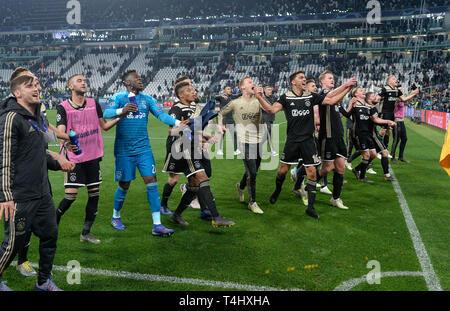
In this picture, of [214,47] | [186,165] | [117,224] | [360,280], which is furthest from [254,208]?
[214,47]

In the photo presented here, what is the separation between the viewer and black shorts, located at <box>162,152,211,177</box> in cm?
571

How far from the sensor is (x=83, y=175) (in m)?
5.12

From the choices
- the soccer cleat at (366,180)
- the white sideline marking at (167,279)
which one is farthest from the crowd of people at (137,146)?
the white sideline marking at (167,279)

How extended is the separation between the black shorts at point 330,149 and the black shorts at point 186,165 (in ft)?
6.99

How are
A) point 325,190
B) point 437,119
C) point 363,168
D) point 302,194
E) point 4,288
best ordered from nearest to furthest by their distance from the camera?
point 4,288 → point 302,194 → point 325,190 → point 363,168 → point 437,119

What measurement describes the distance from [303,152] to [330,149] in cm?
76

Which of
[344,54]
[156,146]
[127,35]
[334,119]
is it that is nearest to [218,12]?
[127,35]

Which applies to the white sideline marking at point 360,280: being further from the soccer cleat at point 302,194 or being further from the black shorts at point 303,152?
the soccer cleat at point 302,194

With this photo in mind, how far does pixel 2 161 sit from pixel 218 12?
208 feet

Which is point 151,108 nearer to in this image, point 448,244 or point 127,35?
point 448,244

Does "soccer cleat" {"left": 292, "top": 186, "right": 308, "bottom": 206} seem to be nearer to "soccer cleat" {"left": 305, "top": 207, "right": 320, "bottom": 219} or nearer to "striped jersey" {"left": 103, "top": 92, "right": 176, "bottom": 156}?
"soccer cleat" {"left": 305, "top": 207, "right": 320, "bottom": 219}

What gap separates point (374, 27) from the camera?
5309 centimetres

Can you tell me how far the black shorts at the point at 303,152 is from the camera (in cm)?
639

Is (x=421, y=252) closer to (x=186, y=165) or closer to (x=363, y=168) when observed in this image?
(x=186, y=165)
